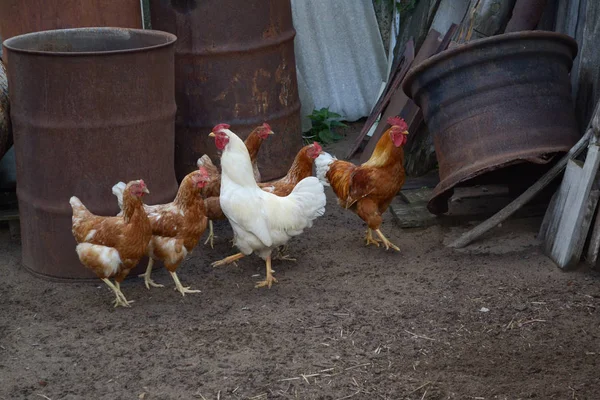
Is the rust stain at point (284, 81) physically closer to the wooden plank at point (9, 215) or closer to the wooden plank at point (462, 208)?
the wooden plank at point (462, 208)

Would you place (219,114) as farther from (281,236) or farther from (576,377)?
(576,377)

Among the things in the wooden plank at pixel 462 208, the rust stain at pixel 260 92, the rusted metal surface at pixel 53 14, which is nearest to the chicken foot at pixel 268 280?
the wooden plank at pixel 462 208

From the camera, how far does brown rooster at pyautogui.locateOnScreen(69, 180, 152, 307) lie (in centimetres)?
452

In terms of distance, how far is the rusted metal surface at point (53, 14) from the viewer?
5.47 m

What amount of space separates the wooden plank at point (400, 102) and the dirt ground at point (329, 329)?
1.44 metres

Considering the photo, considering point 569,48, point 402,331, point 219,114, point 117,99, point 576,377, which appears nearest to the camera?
point 576,377

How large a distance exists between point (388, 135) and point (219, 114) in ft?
4.44

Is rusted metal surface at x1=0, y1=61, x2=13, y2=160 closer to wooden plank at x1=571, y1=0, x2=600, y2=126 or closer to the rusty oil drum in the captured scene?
the rusty oil drum

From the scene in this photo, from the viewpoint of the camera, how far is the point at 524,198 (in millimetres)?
5148

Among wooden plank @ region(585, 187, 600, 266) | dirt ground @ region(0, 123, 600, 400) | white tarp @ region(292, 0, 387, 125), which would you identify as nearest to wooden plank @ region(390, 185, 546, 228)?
dirt ground @ region(0, 123, 600, 400)

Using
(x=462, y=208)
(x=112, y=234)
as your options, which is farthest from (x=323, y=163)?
(x=112, y=234)

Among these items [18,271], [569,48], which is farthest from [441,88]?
[18,271]

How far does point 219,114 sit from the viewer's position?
592 centimetres

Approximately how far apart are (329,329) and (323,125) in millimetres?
3769
